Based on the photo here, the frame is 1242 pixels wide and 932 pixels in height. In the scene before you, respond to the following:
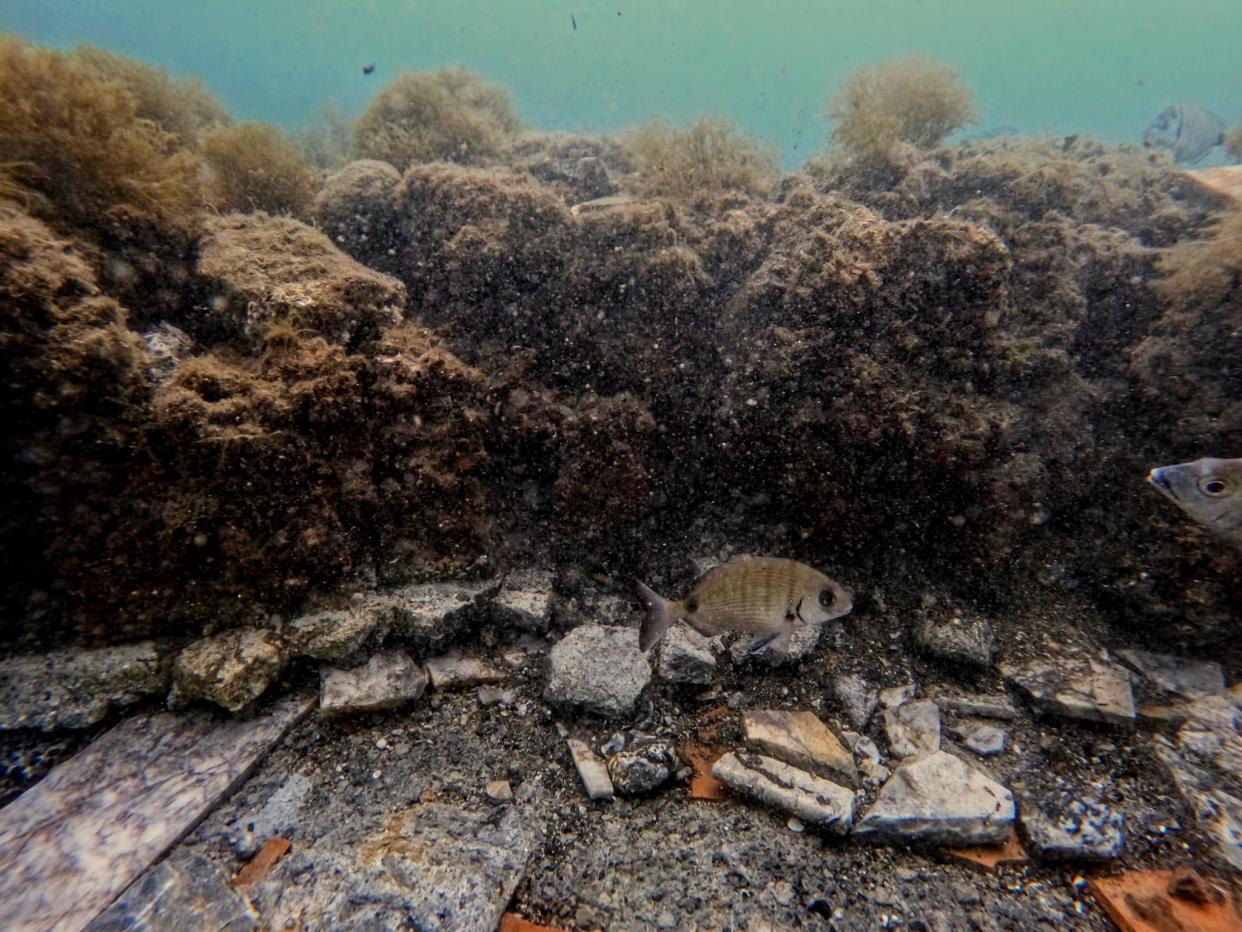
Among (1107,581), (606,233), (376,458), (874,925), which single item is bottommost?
(874,925)

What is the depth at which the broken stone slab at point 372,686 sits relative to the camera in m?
2.89

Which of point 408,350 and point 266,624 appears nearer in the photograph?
point 266,624

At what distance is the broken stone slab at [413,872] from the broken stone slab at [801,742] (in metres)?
1.22

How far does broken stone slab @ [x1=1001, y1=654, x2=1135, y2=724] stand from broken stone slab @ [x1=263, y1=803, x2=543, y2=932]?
9.38 ft

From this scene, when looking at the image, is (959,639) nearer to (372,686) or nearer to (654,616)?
(654,616)

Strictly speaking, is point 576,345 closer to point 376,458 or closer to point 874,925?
point 376,458

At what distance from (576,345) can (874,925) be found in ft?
11.3

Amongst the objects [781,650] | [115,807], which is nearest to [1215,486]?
[781,650]

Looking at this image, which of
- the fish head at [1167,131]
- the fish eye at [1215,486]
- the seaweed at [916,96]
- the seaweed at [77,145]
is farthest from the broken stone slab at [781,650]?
the fish head at [1167,131]

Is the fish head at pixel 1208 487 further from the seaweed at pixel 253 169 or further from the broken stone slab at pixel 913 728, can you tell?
the seaweed at pixel 253 169

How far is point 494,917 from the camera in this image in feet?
7.32

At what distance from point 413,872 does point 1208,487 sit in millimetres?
4146

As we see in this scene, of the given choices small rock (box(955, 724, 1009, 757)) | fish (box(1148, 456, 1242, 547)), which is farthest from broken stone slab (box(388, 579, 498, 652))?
fish (box(1148, 456, 1242, 547))

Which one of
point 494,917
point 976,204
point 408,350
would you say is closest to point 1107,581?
point 976,204
